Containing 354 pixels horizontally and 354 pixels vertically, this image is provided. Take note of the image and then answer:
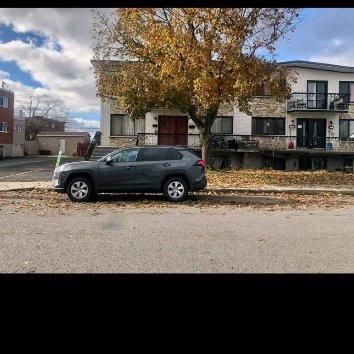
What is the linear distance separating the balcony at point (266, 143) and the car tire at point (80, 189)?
17.1 m

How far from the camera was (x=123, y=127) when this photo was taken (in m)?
30.8

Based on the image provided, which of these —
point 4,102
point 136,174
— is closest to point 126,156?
point 136,174

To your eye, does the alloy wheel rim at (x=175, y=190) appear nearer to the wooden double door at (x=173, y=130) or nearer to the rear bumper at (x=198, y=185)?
the rear bumper at (x=198, y=185)

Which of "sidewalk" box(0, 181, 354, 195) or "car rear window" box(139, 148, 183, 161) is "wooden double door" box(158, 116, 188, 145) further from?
"car rear window" box(139, 148, 183, 161)

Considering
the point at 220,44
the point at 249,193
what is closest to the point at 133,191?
the point at 249,193

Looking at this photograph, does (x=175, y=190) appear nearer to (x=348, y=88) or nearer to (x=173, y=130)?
(x=173, y=130)

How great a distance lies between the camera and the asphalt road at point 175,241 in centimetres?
595

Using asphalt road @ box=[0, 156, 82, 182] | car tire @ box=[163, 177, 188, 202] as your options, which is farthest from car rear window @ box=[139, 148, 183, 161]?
asphalt road @ box=[0, 156, 82, 182]

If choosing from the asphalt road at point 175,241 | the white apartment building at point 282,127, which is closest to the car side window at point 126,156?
the asphalt road at point 175,241

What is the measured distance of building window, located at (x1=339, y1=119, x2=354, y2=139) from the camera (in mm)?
32594

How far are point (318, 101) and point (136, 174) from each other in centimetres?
2332

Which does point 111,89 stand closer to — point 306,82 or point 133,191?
point 133,191

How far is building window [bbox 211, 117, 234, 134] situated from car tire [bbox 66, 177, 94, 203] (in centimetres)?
1965
